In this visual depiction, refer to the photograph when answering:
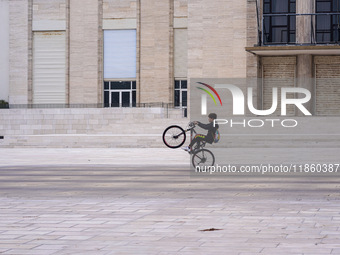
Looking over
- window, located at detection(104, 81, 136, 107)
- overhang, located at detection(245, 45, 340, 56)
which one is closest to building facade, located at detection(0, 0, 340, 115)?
window, located at detection(104, 81, 136, 107)

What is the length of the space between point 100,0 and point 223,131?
1863 centimetres

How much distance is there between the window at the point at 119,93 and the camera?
170ft

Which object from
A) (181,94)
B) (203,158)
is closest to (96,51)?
(181,94)

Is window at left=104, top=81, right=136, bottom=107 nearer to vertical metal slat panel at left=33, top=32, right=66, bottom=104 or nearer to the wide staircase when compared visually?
vertical metal slat panel at left=33, top=32, right=66, bottom=104

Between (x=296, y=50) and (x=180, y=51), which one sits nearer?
(x=296, y=50)

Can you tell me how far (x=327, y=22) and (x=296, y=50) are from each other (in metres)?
4.04

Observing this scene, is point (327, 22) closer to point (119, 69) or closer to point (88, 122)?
point (119, 69)

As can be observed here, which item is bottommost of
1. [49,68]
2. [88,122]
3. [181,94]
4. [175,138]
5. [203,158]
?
[203,158]

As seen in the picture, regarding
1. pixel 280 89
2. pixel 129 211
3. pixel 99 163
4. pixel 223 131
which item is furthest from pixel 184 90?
pixel 129 211

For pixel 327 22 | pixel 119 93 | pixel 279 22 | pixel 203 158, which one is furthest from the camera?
pixel 119 93

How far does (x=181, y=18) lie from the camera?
50.5 metres

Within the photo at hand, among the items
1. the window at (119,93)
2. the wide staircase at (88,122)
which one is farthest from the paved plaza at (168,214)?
the window at (119,93)

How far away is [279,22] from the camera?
44.6 m

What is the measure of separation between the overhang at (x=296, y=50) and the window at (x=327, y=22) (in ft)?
4.44
